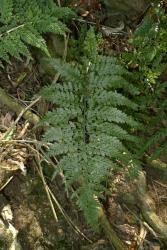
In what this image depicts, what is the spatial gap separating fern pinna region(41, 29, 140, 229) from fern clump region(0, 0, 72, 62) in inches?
10.8

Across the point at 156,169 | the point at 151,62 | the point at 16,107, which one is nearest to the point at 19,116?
the point at 16,107

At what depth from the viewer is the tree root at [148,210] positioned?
363cm

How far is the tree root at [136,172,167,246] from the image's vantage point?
3.63 m

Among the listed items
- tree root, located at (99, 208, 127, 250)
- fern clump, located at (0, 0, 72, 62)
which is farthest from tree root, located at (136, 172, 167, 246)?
fern clump, located at (0, 0, 72, 62)

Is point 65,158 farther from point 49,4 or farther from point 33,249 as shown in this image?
point 49,4

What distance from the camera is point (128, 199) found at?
12.2ft

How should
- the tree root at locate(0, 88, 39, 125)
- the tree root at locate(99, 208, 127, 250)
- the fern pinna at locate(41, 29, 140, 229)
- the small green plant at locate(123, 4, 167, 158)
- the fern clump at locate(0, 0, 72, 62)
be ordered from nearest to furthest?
the fern pinna at locate(41, 29, 140, 229) < the fern clump at locate(0, 0, 72, 62) < the small green plant at locate(123, 4, 167, 158) < the tree root at locate(99, 208, 127, 250) < the tree root at locate(0, 88, 39, 125)

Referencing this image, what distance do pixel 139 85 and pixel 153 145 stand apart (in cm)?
68

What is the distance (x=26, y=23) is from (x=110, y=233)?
6.53ft

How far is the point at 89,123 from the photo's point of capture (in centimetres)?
314

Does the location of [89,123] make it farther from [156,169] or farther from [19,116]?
[156,169]

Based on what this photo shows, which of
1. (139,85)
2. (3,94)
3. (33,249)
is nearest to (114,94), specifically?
(139,85)

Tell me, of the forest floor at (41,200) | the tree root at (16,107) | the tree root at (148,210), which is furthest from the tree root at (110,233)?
the tree root at (16,107)

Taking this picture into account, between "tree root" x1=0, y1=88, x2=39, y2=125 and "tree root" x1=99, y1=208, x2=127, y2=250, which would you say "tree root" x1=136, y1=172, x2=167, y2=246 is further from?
"tree root" x1=0, y1=88, x2=39, y2=125
